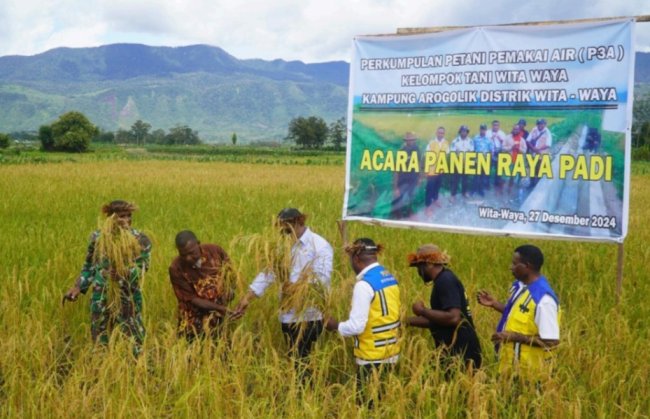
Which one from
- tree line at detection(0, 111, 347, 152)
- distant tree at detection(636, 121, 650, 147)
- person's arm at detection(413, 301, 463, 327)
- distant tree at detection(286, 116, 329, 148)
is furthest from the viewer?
distant tree at detection(286, 116, 329, 148)

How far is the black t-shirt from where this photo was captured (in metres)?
3.83

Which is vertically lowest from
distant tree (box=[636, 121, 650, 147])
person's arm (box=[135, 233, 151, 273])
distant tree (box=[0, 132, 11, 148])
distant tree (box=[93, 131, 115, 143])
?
person's arm (box=[135, 233, 151, 273])

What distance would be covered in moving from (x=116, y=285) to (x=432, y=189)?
3168 mm

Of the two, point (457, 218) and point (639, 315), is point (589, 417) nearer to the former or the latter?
point (639, 315)

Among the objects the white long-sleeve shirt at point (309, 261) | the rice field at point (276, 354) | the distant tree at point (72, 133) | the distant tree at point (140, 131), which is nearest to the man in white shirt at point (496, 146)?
the rice field at point (276, 354)

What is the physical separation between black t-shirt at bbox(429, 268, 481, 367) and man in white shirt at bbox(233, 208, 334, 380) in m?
0.78

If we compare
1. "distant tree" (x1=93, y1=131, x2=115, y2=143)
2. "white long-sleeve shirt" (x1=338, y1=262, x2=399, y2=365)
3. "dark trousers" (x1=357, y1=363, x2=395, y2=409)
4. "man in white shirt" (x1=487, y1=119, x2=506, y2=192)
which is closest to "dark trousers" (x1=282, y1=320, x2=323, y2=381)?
"dark trousers" (x1=357, y1=363, x2=395, y2=409)

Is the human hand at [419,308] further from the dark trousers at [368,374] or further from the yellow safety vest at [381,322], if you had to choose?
the dark trousers at [368,374]

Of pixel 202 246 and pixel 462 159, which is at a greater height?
pixel 462 159

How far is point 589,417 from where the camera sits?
3.76 meters

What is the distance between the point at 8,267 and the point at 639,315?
6461 mm

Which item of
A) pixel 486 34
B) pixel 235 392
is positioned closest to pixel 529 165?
pixel 486 34

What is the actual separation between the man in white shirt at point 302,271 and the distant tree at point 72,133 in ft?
228

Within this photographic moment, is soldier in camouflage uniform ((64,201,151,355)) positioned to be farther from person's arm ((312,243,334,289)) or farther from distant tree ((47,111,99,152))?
distant tree ((47,111,99,152))
